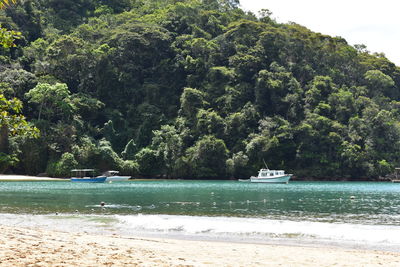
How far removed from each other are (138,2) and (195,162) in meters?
70.1

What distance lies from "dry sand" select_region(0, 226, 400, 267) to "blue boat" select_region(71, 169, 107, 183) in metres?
58.7

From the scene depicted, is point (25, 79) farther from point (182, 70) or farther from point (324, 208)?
point (324, 208)

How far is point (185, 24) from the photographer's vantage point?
108 meters

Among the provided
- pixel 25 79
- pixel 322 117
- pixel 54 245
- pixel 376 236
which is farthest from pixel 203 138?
pixel 54 245

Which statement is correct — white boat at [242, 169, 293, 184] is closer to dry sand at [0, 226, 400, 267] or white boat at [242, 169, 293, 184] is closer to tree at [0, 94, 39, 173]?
dry sand at [0, 226, 400, 267]

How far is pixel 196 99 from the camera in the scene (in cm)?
8725

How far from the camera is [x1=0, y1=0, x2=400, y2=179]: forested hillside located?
266 ft

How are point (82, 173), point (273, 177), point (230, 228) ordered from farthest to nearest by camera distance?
point (82, 173) → point (273, 177) → point (230, 228)

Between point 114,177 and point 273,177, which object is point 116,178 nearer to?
point 114,177

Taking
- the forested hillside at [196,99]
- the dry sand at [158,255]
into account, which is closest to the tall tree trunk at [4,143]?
the forested hillside at [196,99]

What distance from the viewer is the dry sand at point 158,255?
32.6ft

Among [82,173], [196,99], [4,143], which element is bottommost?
[82,173]

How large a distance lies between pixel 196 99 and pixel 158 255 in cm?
7646

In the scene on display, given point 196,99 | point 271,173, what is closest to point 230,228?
point 271,173
